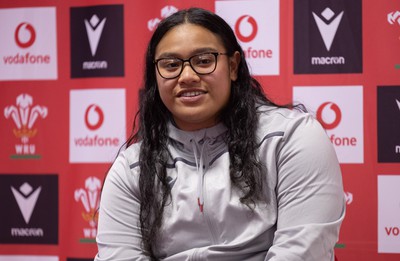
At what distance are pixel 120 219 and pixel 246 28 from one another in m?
0.95

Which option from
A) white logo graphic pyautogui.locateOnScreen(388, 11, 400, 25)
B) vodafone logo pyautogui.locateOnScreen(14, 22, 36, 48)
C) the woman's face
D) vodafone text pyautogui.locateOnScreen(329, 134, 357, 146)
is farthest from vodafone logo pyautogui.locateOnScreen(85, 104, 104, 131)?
white logo graphic pyautogui.locateOnScreen(388, 11, 400, 25)

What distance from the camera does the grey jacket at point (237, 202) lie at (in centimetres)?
133

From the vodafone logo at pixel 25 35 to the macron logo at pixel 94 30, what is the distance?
0.25m

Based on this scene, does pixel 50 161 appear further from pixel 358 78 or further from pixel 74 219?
pixel 358 78

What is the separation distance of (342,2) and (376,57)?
0.24 metres

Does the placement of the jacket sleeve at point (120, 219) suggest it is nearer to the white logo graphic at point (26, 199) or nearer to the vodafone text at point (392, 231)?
the white logo graphic at point (26, 199)

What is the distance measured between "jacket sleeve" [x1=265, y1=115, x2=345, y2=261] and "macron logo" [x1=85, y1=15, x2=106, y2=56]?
3.63 ft

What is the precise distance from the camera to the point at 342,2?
202cm

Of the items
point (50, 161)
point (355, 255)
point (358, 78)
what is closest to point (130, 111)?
point (50, 161)

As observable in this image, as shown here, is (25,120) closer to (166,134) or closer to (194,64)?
(166,134)

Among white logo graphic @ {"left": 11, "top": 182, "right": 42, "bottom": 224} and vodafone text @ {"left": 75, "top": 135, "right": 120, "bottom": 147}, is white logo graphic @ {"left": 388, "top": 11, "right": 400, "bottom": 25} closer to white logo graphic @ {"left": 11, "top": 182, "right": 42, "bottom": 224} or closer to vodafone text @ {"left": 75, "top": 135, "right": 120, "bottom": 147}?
vodafone text @ {"left": 75, "top": 135, "right": 120, "bottom": 147}

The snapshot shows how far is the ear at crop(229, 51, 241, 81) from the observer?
153 centimetres

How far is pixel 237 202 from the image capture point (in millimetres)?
1396

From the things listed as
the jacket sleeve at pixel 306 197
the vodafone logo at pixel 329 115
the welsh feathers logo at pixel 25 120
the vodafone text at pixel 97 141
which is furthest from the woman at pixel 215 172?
the welsh feathers logo at pixel 25 120
